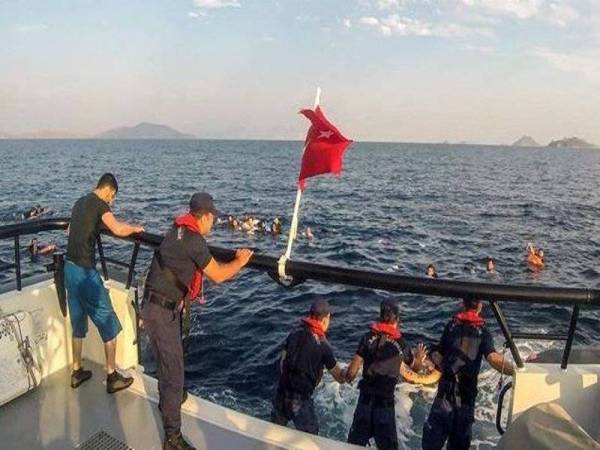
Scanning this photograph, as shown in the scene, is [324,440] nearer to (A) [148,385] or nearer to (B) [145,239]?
(A) [148,385]

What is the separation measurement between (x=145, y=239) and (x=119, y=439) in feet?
5.96

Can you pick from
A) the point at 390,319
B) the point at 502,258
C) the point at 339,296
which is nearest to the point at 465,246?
the point at 502,258

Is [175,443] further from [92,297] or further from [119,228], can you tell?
[119,228]

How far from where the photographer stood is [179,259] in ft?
13.6

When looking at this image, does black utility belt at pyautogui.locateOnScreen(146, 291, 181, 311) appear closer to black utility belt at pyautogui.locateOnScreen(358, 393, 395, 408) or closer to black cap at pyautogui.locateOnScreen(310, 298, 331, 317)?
black cap at pyautogui.locateOnScreen(310, 298, 331, 317)

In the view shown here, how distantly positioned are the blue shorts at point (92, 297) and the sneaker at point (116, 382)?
0.38m

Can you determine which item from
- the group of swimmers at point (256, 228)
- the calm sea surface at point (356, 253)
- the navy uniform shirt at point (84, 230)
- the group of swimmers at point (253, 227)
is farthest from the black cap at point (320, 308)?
the group of swimmers at point (253, 227)

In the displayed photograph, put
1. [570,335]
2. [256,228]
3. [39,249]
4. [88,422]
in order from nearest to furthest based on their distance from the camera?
[570,335] < [88,422] < [39,249] < [256,228]

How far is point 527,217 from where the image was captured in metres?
43.1

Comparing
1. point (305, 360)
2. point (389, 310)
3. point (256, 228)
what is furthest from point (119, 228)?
point (256, 228)

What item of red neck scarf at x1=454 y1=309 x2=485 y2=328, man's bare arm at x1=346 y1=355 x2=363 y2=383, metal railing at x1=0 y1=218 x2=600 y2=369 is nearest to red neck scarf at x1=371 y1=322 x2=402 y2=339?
man's bare arm at x1=346 y1=355 x2=363 y2=383

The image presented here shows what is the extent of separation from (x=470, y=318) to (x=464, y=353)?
0.44 meters

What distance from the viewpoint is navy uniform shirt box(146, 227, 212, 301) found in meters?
4.12

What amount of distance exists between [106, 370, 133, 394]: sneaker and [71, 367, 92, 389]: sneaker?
1.36 feet
